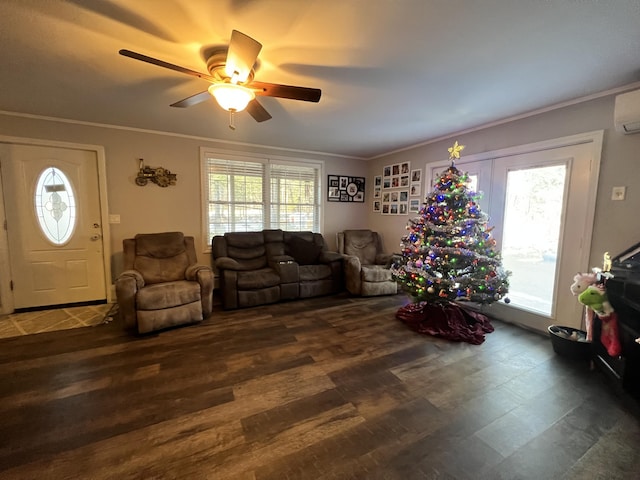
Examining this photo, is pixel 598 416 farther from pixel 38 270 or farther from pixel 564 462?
pixel 38 270

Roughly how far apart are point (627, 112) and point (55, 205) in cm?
590

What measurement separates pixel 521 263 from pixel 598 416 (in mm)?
1774

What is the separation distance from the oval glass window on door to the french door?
525 centimetres

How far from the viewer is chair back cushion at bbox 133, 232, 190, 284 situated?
3.35 metres

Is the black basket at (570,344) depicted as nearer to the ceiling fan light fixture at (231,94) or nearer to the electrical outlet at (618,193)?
the electrical outlet at (618,193)

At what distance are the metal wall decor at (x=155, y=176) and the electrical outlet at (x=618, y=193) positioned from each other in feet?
16.4

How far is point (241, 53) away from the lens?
161cm

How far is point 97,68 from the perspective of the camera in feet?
6.94

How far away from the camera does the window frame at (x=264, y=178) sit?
4.16m

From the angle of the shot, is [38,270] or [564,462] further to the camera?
[38,270]

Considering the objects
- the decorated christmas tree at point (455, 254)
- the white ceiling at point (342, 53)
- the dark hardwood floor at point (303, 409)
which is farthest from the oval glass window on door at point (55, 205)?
the decorated christmas tree at point (455, 254)

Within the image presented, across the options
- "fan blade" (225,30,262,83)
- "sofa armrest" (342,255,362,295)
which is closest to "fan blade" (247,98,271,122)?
"fan blade" (225,30,262,83)

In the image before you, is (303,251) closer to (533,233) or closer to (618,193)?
(533,233)

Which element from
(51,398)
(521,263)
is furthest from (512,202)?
(51,398)
